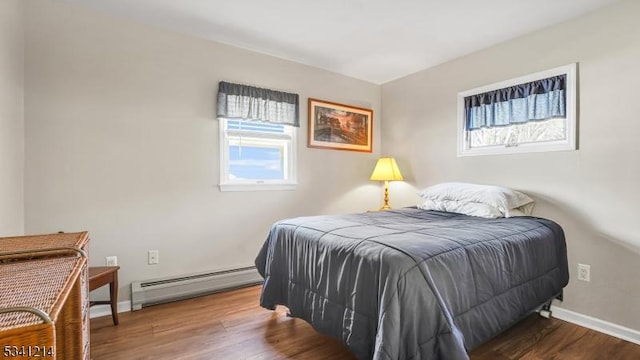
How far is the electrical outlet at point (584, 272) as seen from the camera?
2336 mm

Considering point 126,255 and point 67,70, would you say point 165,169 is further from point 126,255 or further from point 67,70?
point 67,70

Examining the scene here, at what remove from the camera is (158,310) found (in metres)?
2.49

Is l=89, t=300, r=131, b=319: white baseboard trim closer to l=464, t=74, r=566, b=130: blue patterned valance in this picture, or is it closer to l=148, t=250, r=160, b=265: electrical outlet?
l=148, t=250, r=160, b=265: electrical outlet

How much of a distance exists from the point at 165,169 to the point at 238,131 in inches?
30.0

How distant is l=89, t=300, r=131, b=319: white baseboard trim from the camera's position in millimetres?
2355

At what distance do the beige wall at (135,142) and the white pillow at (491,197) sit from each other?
5.57 ft

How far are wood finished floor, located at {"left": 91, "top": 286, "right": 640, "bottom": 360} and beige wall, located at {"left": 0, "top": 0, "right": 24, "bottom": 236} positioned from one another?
3.21ft

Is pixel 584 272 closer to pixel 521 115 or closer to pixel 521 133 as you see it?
pixel 521 133

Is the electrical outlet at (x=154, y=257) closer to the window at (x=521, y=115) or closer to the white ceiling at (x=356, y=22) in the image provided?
the white ceiling at (x=356, y=22)

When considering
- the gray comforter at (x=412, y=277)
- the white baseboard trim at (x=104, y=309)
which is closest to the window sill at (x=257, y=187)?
the gray comforter at (x=412, y=277)

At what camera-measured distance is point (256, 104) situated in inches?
121

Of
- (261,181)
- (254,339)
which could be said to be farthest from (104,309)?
(261,181)

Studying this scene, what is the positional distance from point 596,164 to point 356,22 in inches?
83.7

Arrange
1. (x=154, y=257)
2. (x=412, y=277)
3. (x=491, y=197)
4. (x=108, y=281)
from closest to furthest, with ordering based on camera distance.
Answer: (x=412, y=277), (x=108, y=281), (x=491, y=197), (x=154, y=257)
